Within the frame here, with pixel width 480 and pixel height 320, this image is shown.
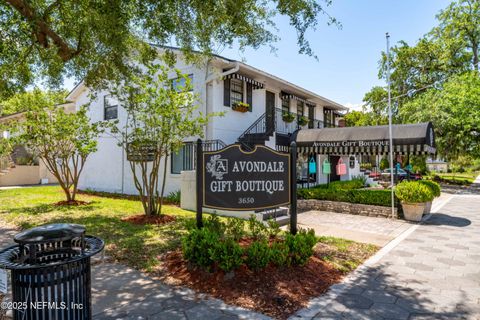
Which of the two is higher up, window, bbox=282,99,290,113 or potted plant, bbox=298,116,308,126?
window, bbox=282,99,290,113

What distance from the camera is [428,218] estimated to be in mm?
10555

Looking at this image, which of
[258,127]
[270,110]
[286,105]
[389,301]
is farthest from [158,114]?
[286,105]

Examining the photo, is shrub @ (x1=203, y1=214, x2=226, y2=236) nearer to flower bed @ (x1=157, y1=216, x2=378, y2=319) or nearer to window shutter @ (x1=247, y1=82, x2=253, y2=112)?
flower bed @ (x1=157, y1=216, x2=378, y2=319)

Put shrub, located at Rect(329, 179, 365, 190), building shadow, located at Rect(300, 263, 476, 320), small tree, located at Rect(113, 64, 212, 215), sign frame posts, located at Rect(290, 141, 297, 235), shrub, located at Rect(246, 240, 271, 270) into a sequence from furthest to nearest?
shrub, located at Rect(329, 179, 365, 190), small tree, located at Rect(113, 64, 212, 215), sign frame posts, located at Rect(290, 141, 297, 235), shrub, located at Rect(246, 240, 271, 270), building shadow, located at Rect(300, 263, 476, 320)

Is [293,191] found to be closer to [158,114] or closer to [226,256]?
[226,256]

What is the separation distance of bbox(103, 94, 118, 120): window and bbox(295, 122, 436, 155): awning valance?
10.5 metres

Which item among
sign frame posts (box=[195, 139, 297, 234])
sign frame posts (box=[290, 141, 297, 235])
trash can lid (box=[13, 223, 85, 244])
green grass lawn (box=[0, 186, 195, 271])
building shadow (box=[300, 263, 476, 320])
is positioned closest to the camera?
trash can lid (box=[13, 223, 85, 244])

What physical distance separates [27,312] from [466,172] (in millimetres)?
67210

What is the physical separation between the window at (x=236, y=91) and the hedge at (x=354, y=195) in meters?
5.26

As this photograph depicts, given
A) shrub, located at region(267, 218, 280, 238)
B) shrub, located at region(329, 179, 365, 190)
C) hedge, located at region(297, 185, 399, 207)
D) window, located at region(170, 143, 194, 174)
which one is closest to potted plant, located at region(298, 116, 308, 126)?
shrub, located at region(329, 179, 365, 190)

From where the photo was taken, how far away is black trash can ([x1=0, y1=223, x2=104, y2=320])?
259 centimetres

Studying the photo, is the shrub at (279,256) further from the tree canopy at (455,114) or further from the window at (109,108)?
the tree canopy at (455,114)

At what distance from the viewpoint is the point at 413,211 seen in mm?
9906

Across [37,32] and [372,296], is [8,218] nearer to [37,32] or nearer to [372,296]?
[37,32]
